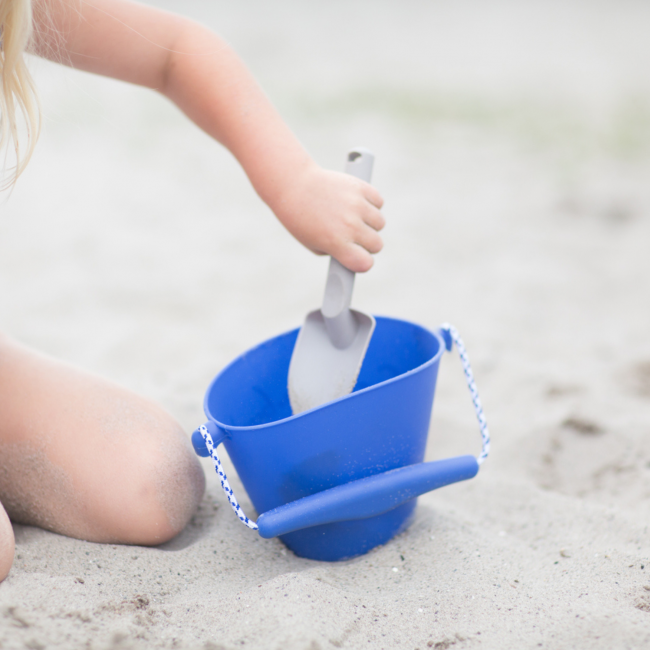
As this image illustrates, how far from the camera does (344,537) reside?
83cm

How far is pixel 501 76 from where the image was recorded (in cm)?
358

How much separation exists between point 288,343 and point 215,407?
179 millimetres

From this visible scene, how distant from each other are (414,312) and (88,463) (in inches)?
36.8

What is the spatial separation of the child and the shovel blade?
11cm

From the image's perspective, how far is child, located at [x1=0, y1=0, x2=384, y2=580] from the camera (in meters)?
0.83

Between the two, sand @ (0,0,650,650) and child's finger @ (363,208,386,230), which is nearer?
sand @ (0,0,650,650)

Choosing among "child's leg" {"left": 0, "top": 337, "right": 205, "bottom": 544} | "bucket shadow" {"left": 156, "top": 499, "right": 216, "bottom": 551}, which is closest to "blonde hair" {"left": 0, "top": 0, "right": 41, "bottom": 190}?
"child's leg" {"left": 0, "top": 337, "right": 205, "bottom": 544}

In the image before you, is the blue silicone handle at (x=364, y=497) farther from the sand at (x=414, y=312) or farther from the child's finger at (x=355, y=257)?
the child's finger at (x=355, y=257)

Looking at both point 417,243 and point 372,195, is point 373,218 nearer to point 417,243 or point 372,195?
point 372,195

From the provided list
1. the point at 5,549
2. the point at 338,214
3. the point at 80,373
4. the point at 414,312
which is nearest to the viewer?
the point at 5,549

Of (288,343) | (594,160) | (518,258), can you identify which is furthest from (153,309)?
(594,160)

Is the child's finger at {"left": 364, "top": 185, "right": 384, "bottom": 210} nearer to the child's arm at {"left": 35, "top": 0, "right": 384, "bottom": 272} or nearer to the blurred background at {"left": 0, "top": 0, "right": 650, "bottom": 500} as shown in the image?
the child's arm at {"left": 35, "top": 0, "right": 384, "bottom": 272}

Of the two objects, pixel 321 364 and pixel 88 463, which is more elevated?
pixel 321 364

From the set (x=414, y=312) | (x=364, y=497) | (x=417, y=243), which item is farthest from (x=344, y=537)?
(x=417, y=243)
